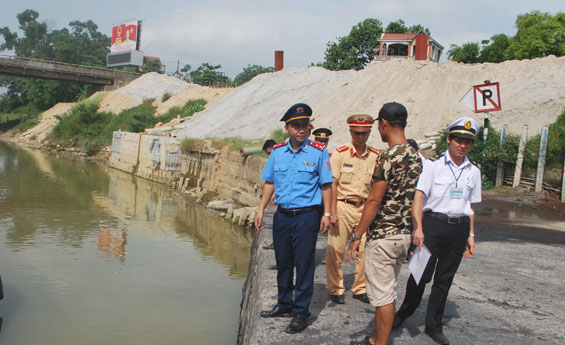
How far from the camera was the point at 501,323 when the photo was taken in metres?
4.67

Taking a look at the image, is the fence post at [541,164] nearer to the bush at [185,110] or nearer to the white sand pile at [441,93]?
the white sand pile at [441,93]

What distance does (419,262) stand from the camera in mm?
3658

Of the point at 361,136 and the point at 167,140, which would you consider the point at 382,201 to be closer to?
the point at 361,136

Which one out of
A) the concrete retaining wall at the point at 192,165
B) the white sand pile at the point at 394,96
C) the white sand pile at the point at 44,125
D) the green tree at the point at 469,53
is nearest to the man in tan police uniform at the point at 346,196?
the concrete retaining wall at the point at 192,165

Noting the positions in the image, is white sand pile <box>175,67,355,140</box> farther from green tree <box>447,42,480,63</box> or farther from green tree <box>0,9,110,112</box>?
green tree <box>0,9,110,112</box>

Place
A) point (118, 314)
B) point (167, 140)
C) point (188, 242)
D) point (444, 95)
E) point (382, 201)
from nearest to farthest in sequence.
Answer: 1. point (382, 201)
2. point (118, 314)
3. point (188, 242)
4. point (444, 95)
5. point (167, 140)

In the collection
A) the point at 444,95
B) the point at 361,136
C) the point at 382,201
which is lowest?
the point at 382,201

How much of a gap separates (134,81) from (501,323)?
189ft

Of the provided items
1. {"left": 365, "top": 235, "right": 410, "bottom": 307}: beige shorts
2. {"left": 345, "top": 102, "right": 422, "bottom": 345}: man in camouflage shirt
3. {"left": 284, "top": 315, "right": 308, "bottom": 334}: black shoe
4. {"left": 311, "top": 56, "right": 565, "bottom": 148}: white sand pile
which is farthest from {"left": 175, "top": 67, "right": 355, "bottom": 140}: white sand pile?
{"left": 365, "top": 235, "right": 410, "bottom": 307}: beige shorts

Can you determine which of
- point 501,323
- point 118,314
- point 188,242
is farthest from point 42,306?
point 501,323

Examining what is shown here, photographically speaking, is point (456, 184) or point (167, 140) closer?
point (456, 184)

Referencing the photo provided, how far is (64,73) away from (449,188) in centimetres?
5658

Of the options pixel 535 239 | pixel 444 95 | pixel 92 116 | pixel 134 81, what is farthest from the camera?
pixel 134 81

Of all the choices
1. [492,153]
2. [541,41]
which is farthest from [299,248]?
[541,41]
